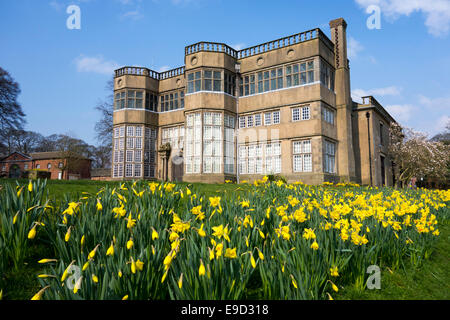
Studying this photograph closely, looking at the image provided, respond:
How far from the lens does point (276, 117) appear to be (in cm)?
2306

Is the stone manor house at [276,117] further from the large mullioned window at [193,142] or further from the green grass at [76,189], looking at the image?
the green grass at [76,189]

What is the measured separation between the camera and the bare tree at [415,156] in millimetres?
32312

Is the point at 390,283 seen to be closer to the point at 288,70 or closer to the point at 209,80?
the point at 288,70

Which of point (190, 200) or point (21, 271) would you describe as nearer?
point (21, 271)

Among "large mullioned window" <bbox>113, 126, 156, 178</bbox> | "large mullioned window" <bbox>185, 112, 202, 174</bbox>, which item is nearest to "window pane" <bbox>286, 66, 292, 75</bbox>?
"large mullioned window" <bbox>185, 112, 202, 174</bbox>

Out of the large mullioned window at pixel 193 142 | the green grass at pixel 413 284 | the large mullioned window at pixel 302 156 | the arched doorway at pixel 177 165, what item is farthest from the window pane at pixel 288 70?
the green grass at pixel 413 284

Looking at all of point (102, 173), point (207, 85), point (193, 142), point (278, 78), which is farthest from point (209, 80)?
point (102, 173)

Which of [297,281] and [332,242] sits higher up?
[332,242]

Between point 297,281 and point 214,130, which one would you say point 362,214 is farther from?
point 214,130

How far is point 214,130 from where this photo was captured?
2352cm
